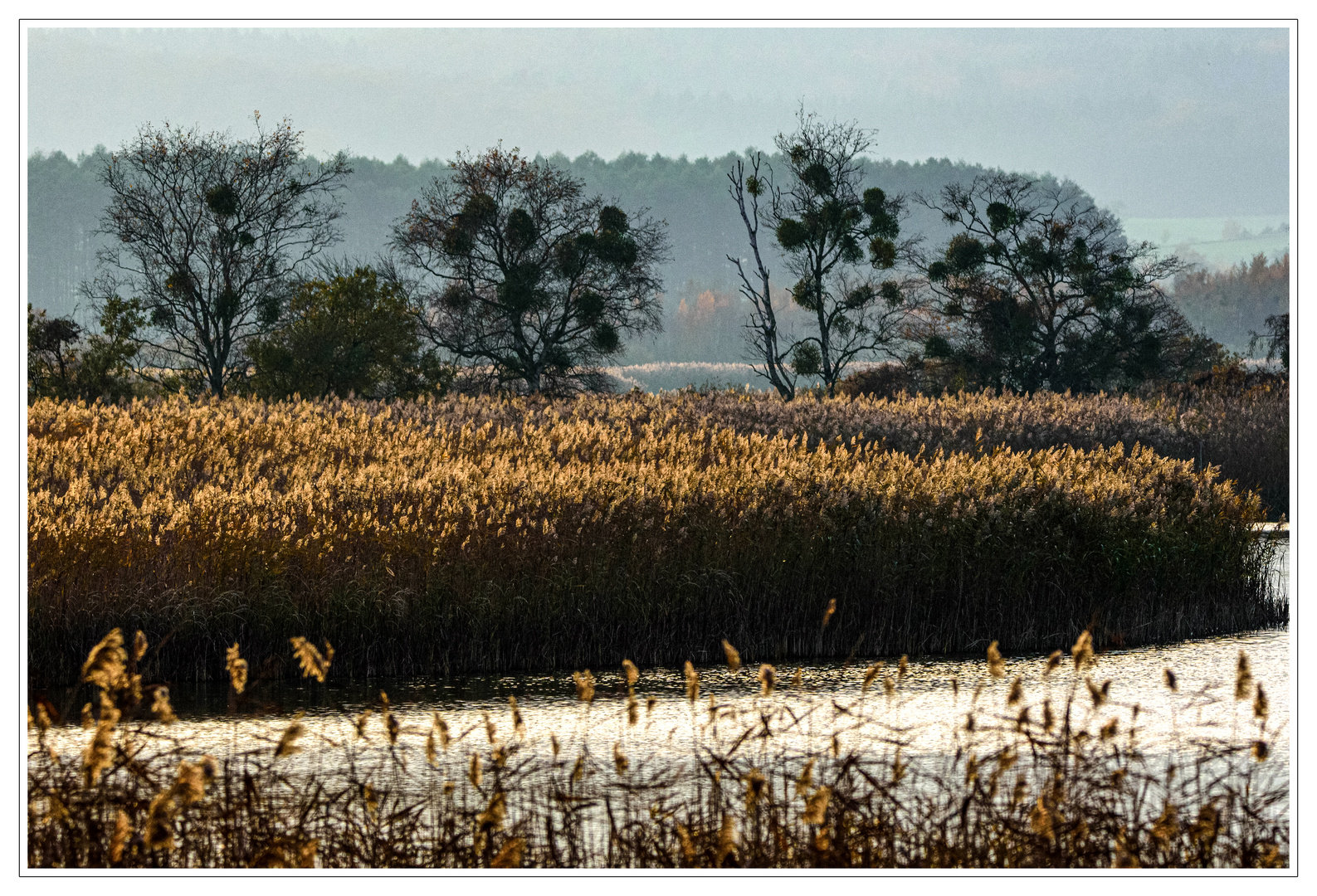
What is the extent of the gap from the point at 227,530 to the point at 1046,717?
7339 millimetres

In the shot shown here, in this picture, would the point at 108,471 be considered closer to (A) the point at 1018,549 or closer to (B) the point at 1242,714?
(A) the point at 1018,549

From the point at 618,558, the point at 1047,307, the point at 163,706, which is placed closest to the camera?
the point at 163,706

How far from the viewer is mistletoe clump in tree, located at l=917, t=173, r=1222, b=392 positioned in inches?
1321

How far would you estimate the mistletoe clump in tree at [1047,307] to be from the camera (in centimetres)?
3356

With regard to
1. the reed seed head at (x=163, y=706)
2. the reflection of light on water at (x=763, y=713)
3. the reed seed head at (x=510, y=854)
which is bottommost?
the reflection of light on water at (x=763, y=713)

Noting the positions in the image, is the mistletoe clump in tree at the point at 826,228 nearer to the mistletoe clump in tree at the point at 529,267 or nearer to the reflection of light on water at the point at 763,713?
the mistletoe clump in tree at the point at 529,267

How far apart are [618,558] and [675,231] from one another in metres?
89.4

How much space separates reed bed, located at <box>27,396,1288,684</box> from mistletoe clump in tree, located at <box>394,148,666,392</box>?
19.0 metres

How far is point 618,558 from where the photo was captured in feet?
34.9

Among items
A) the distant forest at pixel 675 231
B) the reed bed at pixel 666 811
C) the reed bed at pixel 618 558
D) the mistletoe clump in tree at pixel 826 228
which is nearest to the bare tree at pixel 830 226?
the mistletoe clump in tree at pixel 826 228

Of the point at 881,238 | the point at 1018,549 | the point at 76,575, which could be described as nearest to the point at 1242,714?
the point at 1018,549

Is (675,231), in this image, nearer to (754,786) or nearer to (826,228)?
(826,228)

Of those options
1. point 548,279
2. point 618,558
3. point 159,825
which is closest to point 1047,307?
point 548,279

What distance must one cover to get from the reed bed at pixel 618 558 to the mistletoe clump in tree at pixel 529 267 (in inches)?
748
